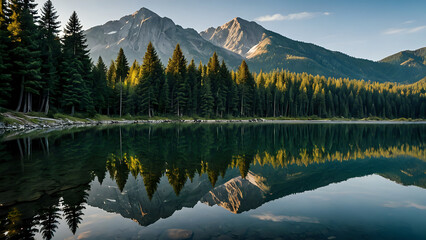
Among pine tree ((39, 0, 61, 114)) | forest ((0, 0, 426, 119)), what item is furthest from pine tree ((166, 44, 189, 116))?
pine tree ((39, 0, 61, 114))

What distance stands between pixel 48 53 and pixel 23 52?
20.0ft

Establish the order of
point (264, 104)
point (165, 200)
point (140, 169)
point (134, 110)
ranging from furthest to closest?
point (264, 104)
point (134, 110)
point (140, 169)
point (165, 200)

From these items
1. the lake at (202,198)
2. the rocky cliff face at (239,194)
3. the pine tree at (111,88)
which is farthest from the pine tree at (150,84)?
the rocky cliff face at (239,194)

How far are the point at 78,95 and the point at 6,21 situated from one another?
54.1 ft

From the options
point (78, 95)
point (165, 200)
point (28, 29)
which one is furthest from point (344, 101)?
point (165, 200)

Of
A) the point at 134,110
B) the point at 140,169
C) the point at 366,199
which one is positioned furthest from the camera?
the point at 134,110

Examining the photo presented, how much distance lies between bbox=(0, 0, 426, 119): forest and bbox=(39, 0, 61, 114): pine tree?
16cm

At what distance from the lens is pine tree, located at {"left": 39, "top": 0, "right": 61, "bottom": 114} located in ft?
153

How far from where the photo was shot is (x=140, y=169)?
12.6 metres

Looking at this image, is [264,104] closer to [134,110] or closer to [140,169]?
[134,110]

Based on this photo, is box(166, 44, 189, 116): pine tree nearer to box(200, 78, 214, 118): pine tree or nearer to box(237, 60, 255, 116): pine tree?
box(200, 78, 214, 118): pine tree

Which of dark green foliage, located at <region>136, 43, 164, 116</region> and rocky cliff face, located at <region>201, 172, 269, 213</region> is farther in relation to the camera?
dark green foliage, located at <region>136, 43, 164, 116</region>

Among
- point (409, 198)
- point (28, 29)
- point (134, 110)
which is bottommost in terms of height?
point (409, 198)

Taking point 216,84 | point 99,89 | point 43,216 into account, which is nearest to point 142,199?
point 43,216
